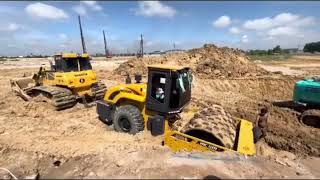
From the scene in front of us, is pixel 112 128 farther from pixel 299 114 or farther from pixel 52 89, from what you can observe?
pixel 299 114

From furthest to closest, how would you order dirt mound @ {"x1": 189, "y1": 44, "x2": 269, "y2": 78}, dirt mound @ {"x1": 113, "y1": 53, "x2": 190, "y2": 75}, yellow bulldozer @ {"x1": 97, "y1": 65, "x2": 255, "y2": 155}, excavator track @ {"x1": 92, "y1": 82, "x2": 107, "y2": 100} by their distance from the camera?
dirt mound @ {"x1": 113, "y1": 53, "x2": 190, "y2": 75}, dirt mound @ {"x1": 189, "y1": 44, "x2": 269, "y2": 78}, excavator track @ {"x1": 92, "y1": 82, "x2": 107, "y2": 100}, yellow bulldozer @ {"x1": 97, "y1": 65, "x2": 255, "y2": 155}

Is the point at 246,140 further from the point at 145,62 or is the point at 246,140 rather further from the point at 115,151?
the point at 145,62

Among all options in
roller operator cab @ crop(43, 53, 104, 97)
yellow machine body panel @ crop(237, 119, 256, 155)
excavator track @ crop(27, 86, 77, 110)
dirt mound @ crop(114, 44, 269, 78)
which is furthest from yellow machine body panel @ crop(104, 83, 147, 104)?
dirt mound @ crop(114, 44, 269, 78)

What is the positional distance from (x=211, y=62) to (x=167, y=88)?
15877 millimetres

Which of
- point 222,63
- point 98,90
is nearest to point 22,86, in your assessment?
point 98,90

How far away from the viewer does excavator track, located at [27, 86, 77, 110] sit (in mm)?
12000

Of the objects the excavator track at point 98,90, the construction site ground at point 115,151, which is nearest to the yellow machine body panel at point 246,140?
the construction site ground at point 115,151

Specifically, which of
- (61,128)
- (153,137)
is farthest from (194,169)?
(61,128)

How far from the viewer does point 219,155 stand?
6535 mm

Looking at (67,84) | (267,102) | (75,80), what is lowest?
(267,102)

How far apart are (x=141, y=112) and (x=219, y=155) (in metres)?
3.02

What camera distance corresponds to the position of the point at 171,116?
27.2 feet

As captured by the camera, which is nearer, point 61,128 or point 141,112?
point 141,112

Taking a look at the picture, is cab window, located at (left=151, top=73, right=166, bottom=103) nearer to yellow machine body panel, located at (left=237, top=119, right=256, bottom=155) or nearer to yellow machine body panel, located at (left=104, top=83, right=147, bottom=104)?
yellow machine body panel, located at (left=104, top=83, right=147, bottom=104)
